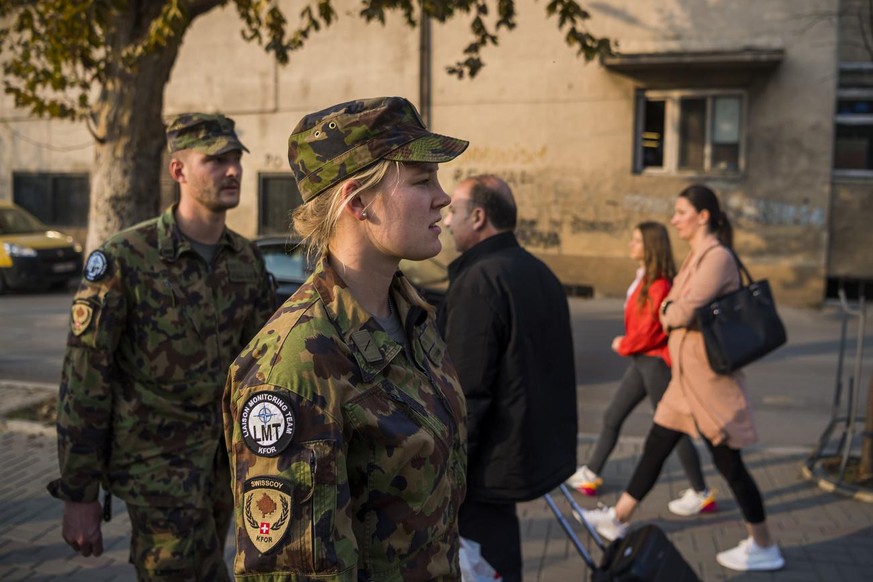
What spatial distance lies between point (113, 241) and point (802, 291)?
13209 mm

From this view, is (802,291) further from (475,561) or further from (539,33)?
(475,561)

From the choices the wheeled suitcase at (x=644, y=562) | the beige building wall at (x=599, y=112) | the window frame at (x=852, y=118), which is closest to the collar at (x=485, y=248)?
the wheeled suitcase at (x=644, y=562)

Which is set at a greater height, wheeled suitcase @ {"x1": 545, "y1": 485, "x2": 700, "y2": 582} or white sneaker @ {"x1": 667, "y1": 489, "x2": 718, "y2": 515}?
wheeled suitcase @ {"x1": 545, "y1": 485, "x2": 700, "y2": 582}

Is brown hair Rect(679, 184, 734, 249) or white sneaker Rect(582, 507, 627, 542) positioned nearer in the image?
brown hair Rect(679, 184, 734, 249)

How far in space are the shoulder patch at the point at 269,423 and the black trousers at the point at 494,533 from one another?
6.73 feet

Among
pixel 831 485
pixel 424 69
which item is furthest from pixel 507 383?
pixel 424 69

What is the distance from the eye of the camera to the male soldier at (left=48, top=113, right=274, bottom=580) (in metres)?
3.11

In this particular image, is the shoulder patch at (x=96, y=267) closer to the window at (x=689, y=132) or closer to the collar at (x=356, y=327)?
the collar at (x=356, y=327)

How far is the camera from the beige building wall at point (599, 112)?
14375 millimetres

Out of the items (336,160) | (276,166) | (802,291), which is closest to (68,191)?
(276,166)

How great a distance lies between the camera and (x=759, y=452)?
6.66m

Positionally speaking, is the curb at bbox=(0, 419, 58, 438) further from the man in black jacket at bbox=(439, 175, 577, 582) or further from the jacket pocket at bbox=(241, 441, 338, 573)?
the jacket pocket at bbox=(241, 441, 338, 573)

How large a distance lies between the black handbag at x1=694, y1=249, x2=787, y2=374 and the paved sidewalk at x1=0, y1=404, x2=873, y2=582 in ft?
3.47

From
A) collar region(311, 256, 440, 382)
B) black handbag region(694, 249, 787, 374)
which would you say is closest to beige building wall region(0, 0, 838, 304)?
black handbag region(694, 249, 787, 374)
